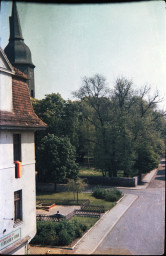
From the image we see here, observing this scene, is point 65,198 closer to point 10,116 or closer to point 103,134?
point 103,134

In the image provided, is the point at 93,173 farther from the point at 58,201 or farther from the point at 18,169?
the point at 18,169

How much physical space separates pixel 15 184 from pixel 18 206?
3.37 ft

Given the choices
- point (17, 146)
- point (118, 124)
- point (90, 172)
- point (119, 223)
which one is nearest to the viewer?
point (17, 146)

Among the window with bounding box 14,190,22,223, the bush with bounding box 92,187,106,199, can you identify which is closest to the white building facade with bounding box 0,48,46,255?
the window with bounding box 14,190,22,223

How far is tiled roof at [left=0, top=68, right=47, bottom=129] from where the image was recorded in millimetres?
7919

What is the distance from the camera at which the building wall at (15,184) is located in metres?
7.99

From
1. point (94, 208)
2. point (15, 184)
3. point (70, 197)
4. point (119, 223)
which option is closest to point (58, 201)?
point (70, 197)

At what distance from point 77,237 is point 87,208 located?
5.69 meters

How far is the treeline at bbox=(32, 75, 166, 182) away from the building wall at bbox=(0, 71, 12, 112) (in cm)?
1510

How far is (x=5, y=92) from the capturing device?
8.44 metres

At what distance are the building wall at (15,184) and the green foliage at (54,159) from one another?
13776 millimetres

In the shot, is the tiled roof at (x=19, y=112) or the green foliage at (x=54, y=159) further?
the green foliage at (x=54, y=159)

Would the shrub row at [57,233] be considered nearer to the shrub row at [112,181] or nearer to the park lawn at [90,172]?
the shrub row at [112,181]

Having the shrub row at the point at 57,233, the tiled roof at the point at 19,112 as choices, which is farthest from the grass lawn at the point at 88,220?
the tiled roof at the point at 19,112
